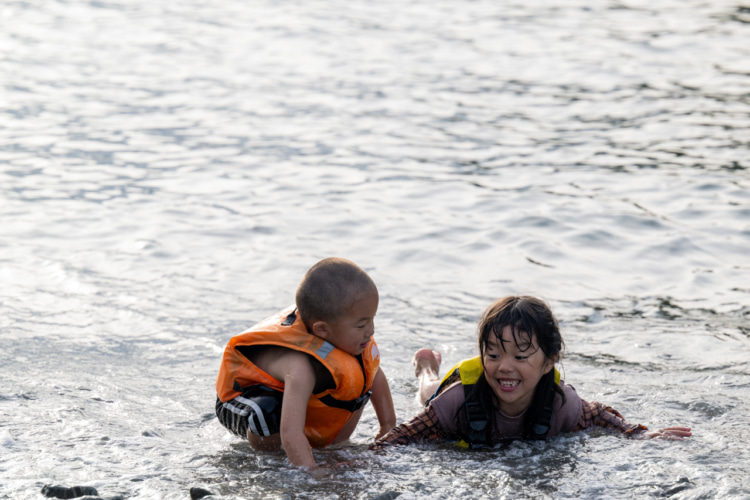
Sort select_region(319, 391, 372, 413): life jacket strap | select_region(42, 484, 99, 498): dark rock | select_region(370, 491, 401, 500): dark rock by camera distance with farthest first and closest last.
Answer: select_region(319, 391, 372, 413): life jacket strap < select_region(370, 491, 401, 500): dark rock < select_region(42, 484, 99, 498): dark rock

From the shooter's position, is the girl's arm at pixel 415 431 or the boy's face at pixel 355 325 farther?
the girl's arm at pixel 415 431

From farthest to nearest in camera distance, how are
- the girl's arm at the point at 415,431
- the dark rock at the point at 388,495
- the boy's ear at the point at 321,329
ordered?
the girl's arm at the point at 415,431
the boy's ear at the point at 321,329
the dark rock at the point at 388,495

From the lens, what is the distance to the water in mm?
5016

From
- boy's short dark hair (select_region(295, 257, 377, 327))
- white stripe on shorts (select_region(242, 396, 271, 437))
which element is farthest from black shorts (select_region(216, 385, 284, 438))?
boy's short dark hair (select_region(295, 257, 377, 327))

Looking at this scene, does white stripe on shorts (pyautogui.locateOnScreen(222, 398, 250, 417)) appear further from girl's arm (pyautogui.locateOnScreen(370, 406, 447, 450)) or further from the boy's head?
girl's arm (pyautogui.locateOnScreen(370, 406, 447, 450))

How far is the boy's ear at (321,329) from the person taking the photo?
4.82 m

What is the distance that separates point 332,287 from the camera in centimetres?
469

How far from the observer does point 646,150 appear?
1218 centimetres

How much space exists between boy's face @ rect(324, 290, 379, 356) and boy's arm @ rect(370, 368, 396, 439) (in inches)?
20.8

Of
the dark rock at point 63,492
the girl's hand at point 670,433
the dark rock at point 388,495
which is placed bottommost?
the girl's hand at point 670,433

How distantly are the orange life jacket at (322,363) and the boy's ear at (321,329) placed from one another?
0.03 m

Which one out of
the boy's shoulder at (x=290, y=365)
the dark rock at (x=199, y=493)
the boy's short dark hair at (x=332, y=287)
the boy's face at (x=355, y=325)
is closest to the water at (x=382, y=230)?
the dark rock at (x=199, y=493)

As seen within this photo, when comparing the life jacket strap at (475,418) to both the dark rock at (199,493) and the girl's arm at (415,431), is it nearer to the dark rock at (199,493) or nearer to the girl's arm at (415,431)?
the girl's arm at (415,431)

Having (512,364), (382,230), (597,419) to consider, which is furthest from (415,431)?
(382,230)
